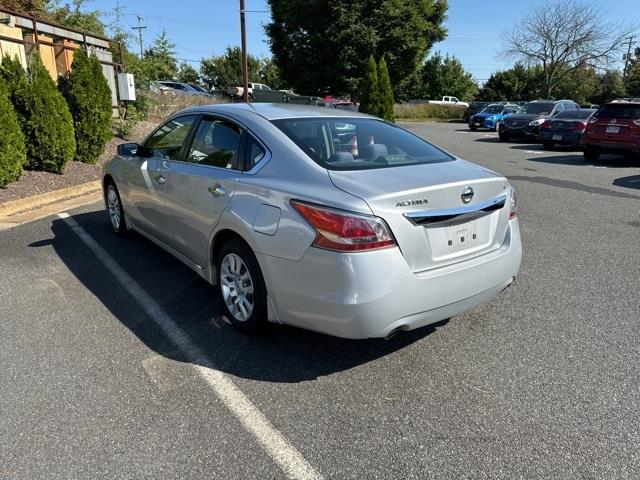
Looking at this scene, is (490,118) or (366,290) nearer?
(366,290)

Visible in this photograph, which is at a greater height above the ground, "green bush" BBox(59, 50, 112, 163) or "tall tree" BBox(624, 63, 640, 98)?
"tall tree" BBox(624, 63, 640, 98)

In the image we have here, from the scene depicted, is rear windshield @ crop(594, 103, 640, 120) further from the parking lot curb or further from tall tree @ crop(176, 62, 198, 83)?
tall tree @ crop(176, 62, 198, 83)

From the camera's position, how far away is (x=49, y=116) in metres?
8.79

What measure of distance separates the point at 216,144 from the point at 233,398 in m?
1.94

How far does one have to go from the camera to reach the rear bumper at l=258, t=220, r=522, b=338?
8.83ft

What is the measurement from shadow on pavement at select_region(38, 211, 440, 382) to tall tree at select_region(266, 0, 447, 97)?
2841 cm

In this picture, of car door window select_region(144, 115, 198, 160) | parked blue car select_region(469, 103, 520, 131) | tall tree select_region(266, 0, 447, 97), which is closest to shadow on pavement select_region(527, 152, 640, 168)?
car door window select_region(144, 115, 198, 160)

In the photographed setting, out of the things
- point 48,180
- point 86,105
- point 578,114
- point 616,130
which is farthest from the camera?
point 578,114

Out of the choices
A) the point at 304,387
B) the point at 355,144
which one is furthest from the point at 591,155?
the point at 304,387

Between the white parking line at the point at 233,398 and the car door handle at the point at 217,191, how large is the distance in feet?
3.34

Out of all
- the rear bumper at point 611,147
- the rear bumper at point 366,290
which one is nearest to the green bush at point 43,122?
the rear bumper at point 366,290

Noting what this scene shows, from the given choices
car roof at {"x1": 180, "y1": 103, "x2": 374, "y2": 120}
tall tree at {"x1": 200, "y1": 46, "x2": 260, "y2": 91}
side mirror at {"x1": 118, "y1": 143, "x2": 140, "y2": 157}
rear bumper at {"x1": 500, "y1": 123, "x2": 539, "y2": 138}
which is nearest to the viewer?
car roof at {"x1": 180, "y1": 103, "x2": 374, "y2": 120}

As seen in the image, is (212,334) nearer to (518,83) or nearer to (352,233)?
(352,233)

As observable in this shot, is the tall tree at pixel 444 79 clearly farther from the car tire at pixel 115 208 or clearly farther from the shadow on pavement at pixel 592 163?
the car tire at pixel 115 208
